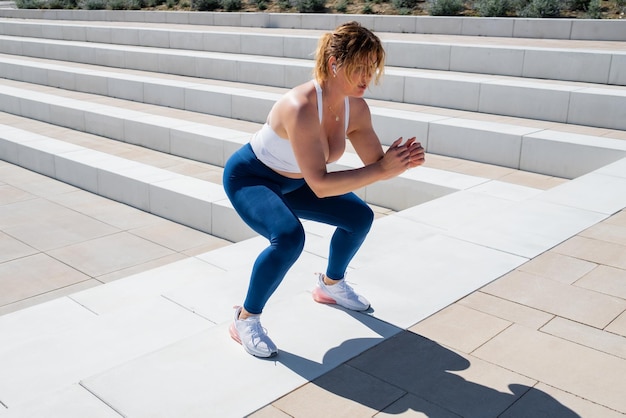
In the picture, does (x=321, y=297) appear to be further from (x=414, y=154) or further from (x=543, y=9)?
(x=543, y=9)

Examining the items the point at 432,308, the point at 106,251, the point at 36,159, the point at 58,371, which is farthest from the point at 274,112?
the point at 36,159

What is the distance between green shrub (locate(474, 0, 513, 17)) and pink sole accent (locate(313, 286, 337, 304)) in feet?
37.0

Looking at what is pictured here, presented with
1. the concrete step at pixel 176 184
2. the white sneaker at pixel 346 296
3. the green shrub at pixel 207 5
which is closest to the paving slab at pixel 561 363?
the white sneaker at pixel 346 296

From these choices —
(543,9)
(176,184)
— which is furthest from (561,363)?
(543,9)

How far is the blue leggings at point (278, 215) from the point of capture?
2.96m

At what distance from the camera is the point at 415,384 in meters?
2.90

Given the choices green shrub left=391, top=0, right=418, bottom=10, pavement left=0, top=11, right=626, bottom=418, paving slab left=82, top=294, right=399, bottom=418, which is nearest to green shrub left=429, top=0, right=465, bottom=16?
green shrub left=391, top=0, right=418, bottom=10

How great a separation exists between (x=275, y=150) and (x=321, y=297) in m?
0.93

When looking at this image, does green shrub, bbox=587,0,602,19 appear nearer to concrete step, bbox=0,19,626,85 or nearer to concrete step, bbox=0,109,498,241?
concrete step, bbox=0,19,626,85

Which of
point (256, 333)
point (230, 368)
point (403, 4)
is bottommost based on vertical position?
point (230, 368)

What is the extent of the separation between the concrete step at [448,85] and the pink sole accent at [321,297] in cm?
541

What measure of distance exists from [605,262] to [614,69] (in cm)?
524

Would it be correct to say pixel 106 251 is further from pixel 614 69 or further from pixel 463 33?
pixel 463 33

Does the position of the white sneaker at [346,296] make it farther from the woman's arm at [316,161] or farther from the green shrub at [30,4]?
the green shrub at [30,4]
